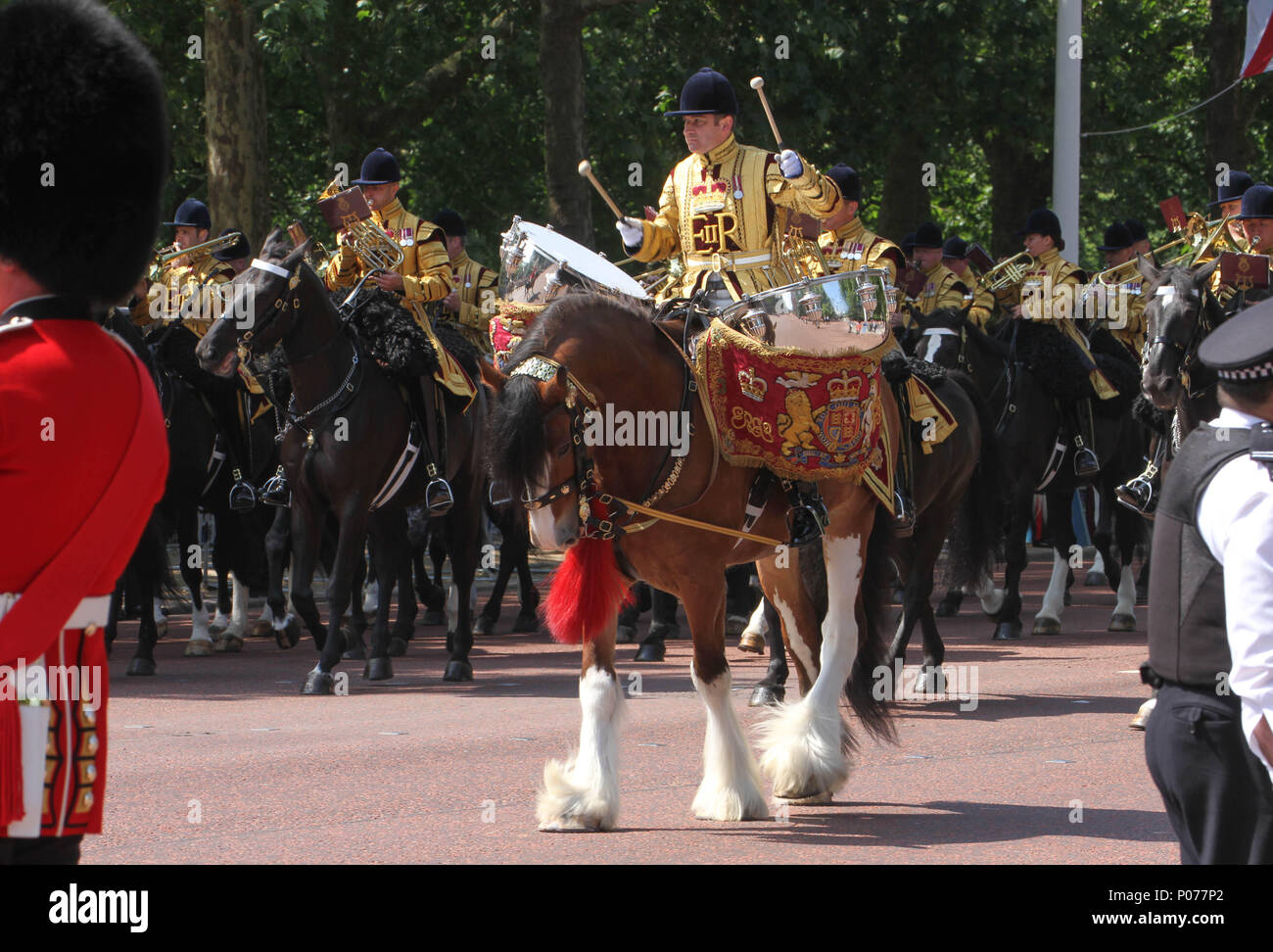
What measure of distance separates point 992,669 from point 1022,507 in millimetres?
2821

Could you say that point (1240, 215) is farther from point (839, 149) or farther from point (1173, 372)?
point (839, 149)

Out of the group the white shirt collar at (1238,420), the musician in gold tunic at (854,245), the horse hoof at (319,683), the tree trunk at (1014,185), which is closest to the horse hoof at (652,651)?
the horse hoof at (319,683)

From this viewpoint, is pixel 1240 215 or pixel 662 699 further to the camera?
pixel 1240 215

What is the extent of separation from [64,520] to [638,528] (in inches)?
152

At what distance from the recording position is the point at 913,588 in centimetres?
1084

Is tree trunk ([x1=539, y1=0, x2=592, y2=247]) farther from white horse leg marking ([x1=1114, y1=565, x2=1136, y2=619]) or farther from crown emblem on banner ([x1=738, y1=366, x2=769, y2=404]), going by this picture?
crown emblem on banner ([x1=738, y1=366, x2=769, y2=404])

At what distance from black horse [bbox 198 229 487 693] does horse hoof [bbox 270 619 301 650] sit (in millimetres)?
1684

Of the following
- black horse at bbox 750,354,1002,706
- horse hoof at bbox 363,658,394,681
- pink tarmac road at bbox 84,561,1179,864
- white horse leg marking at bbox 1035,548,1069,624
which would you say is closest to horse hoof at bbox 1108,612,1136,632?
white horse leg marking at bbox 1035,548,1069,624

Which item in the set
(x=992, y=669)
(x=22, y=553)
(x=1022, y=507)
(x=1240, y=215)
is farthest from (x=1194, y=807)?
(x=1022, y=507)

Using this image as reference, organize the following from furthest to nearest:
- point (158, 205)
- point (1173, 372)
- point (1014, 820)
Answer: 1. point (1173, 372)
2. point (1014, 820)
3. point (158, 205)

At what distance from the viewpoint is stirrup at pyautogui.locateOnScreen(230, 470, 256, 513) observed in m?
12.8

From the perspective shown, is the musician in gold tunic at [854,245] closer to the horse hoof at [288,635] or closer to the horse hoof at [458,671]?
the horse hoof at [458,671]

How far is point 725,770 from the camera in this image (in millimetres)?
6938

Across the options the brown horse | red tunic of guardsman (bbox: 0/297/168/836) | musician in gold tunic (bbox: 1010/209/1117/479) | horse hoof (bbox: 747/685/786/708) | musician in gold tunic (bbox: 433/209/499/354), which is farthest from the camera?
musician in gold tunic (bbox: 433/209/499/354)
